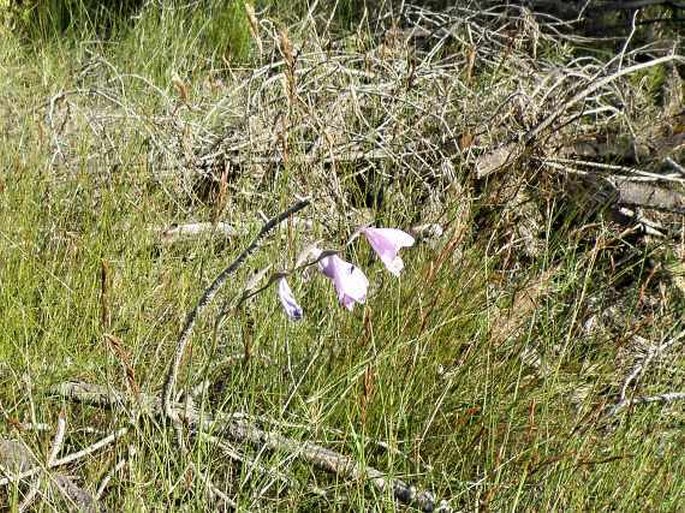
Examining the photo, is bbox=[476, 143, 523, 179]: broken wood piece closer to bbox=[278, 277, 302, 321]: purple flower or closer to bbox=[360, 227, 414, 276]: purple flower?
bbox=[360, 227, 414, 276]: purple flower

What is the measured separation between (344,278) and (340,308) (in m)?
0.70

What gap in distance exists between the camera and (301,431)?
1.77 m

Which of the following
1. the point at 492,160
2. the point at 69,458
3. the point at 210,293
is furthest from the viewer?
the point at 492,160

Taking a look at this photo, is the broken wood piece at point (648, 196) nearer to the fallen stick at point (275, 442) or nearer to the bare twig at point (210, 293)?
the fallen stick at point (275, 442)

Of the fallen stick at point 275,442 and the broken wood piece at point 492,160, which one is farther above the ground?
the fallen stick at point 275,442

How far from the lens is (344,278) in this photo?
1.45 meters

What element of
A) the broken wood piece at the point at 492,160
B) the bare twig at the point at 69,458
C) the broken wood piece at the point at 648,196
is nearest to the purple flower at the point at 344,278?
the bare twig at the point at 69,458

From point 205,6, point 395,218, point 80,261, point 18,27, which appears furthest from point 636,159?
point 18,27

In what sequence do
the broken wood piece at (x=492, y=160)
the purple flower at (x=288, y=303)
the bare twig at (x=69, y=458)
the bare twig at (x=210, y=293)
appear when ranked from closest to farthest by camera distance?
1. the bare twig at (x=210, y=293)
2. the purple flower at (x=288, y=303)
3. the bare twig at (x=69, y=458)
4. the broken wood piece at (x=492, y=160)

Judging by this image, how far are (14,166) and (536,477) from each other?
171 cm

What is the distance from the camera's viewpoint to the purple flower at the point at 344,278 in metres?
1.45

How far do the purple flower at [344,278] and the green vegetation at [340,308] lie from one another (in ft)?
0.48

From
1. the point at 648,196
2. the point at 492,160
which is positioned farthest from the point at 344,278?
the point at 648,196

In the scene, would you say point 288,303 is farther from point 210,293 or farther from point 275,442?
point 275,442
